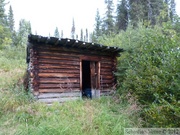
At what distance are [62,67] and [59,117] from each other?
2.78 metres

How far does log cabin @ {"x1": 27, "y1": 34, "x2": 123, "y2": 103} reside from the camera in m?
7.09

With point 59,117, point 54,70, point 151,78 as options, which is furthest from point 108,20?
point 59,117

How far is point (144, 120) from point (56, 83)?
3752 mm

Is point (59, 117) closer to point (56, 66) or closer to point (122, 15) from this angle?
point (56, 66)

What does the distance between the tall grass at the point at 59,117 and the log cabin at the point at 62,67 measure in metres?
0.69

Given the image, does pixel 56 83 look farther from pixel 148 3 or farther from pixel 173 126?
pixel 148 3

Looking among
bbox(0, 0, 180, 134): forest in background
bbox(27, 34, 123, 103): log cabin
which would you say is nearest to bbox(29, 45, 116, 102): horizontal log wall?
bbox(27, 34, 123, 103): log cabin

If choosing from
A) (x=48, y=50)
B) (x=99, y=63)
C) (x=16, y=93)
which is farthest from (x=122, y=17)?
(x=16, y=93)

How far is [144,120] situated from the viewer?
630 cm

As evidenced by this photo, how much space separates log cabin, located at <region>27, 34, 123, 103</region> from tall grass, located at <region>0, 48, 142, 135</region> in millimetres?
687

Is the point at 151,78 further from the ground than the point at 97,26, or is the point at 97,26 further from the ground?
the point at 97,26

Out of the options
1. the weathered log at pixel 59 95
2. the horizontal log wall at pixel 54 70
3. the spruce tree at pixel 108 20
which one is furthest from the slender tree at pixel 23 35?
the weathered log at pixel 59 95

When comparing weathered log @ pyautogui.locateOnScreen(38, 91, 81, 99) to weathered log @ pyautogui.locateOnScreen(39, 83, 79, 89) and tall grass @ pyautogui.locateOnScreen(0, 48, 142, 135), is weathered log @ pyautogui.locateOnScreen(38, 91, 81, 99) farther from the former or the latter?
tall grass @ pyautogui.locateOnScreen(0, 48, 142, 135)

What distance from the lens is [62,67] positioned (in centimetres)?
781
